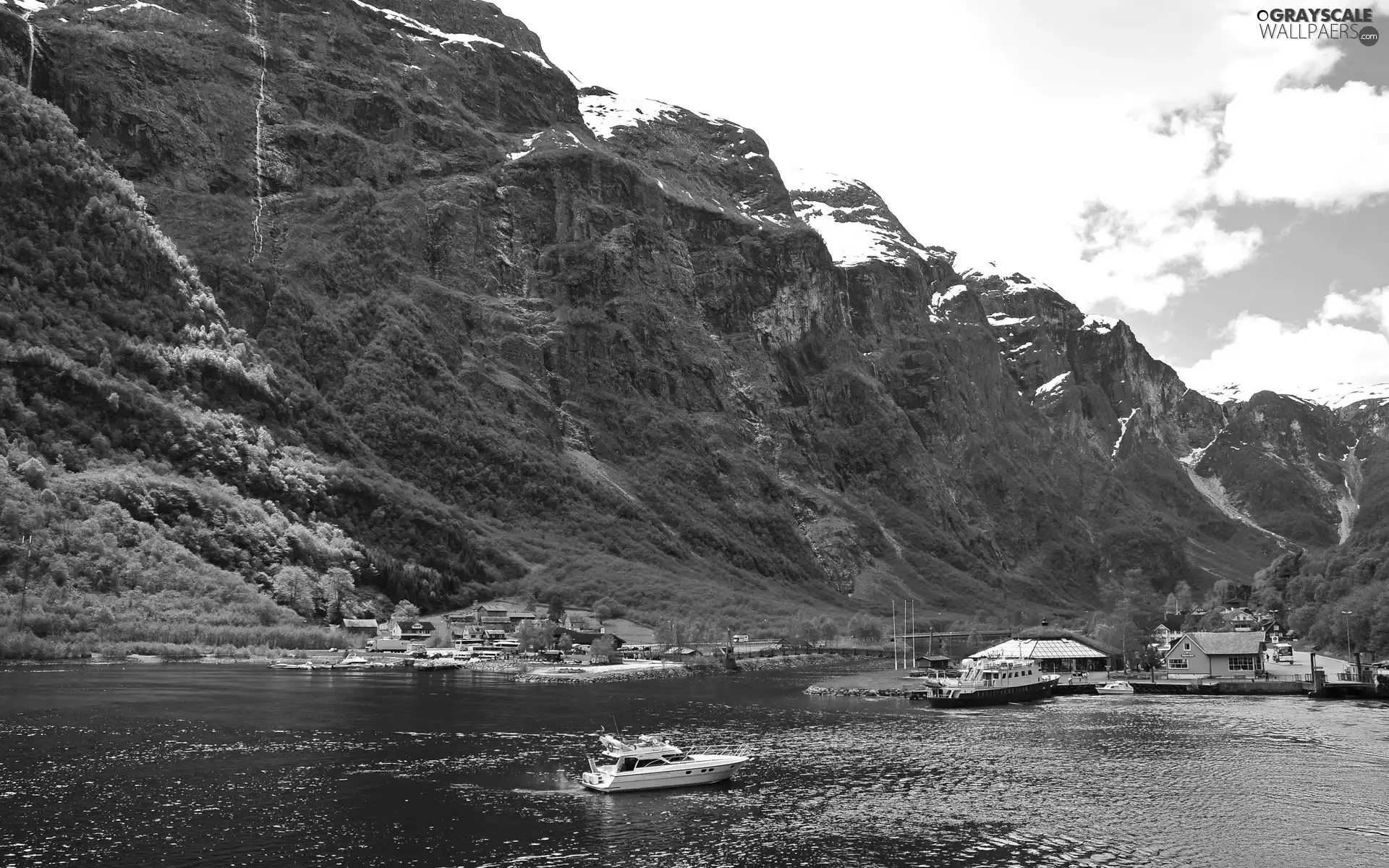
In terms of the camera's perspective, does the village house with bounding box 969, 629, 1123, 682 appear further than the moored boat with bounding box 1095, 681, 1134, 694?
Yes

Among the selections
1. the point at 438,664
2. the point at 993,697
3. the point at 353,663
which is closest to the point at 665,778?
the point at 993,697

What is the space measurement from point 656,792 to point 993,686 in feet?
261

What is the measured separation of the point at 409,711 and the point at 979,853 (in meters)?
69.5

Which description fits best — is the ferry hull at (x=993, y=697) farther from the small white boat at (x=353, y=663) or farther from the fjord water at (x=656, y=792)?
the small white boat at (x=353, y=663)

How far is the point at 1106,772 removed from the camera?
82500 millimetres

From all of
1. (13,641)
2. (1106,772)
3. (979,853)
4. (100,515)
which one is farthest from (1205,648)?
(100,515)

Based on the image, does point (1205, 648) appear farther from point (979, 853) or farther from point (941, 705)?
point (979, 853)

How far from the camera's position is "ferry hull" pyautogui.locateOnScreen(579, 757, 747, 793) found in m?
73.3

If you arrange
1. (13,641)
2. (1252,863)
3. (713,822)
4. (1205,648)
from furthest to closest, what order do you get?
(1205,648), (13,641), (713,822), (1252,863)

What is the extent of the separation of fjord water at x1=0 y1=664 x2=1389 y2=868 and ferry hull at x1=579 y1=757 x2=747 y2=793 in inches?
42.7

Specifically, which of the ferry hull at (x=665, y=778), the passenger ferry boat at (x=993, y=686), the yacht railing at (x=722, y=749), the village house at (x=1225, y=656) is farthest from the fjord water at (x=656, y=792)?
the village house at (x=1225, y=656)

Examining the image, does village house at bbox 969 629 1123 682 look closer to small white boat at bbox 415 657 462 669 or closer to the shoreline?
the shoreline

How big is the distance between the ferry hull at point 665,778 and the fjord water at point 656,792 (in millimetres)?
1085

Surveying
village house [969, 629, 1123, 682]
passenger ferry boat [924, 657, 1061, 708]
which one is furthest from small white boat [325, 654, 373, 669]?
village house [969, 629, 1123, 682]
